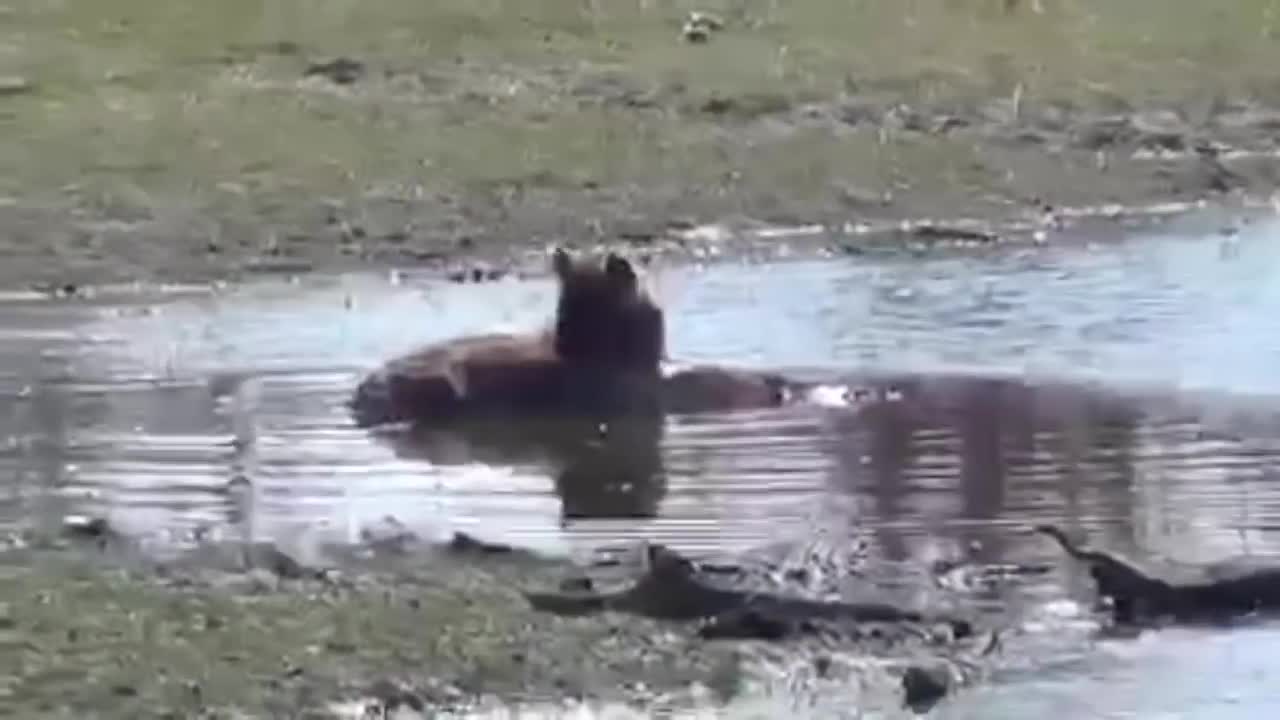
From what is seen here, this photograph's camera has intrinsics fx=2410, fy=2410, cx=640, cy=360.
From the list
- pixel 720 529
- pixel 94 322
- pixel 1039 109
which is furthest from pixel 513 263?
pixel 1039 109

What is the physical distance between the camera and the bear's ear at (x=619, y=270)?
298 centimetres

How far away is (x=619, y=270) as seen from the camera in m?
3.00

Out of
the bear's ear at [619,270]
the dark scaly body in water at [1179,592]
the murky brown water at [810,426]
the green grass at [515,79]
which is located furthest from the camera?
the green grass at [515,79]

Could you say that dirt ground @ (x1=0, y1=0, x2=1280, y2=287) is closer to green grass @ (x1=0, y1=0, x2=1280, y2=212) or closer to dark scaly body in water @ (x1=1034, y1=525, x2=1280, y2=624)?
green grass @ (x1=0, y1=0, x2=1280, y2=212)

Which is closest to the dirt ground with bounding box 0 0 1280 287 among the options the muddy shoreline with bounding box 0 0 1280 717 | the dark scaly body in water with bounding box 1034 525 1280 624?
the muddy shoreline with bounding box 0 0 1280 717

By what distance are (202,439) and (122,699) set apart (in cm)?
61

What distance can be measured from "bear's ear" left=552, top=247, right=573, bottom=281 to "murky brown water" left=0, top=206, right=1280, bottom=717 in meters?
0.03

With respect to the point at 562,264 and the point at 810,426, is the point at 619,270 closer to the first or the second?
the point at 562,264

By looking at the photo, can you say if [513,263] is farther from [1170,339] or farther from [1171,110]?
[1171,110]

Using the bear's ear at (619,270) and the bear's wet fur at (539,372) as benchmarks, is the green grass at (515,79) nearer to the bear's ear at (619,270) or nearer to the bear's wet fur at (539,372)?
the bear's ear at (619,270)

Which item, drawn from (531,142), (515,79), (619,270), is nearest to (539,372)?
(619,270)

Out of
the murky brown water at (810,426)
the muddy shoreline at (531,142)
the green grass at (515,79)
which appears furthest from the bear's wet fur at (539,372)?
the green grass at (515,79)

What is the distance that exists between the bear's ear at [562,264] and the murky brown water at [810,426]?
0.03m

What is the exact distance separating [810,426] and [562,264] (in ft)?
1.64
